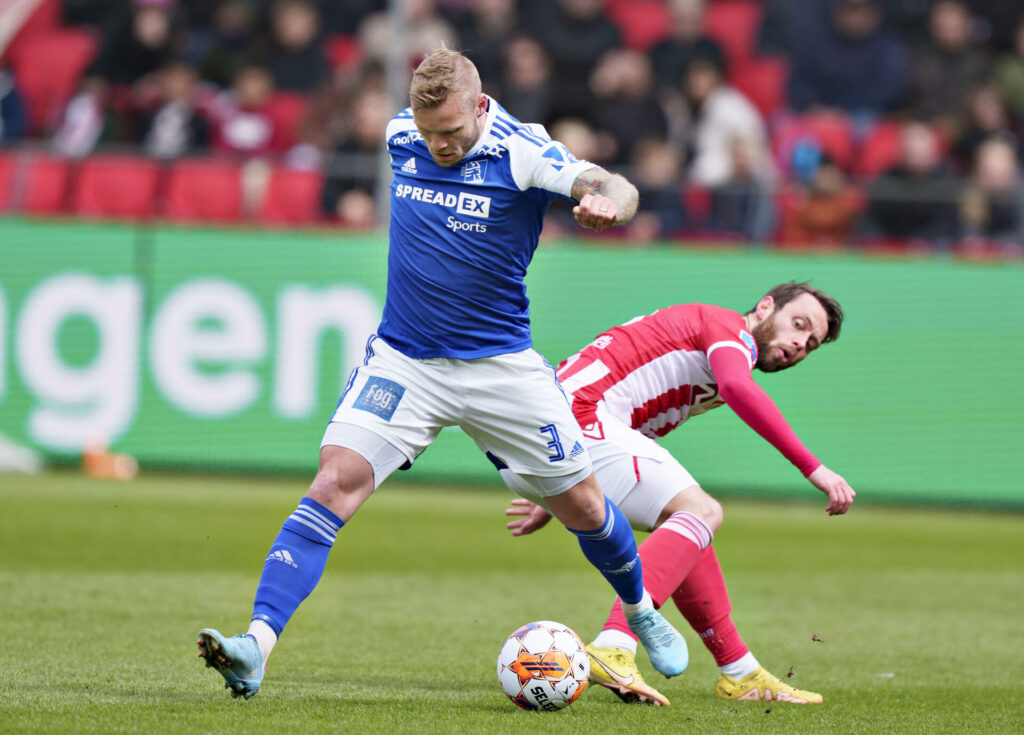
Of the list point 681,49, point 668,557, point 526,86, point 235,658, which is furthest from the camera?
point 681,49

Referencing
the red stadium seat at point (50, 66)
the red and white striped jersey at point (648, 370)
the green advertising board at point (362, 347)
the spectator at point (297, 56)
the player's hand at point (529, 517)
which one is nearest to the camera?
the red and white striped jersey at point (648, 370)

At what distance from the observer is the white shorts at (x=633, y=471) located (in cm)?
615

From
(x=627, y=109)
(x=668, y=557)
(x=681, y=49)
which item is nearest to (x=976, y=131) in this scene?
(x=681, y=49)

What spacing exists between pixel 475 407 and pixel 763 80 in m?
13.8

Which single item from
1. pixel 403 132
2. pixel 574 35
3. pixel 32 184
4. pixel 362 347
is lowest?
pixel 362 347

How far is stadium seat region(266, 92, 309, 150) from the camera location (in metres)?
16.6

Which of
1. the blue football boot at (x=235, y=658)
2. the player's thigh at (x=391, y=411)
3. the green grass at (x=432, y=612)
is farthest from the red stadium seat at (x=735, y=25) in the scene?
the blue football boot at (x=235, y=658)

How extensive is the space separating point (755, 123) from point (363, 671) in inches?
450

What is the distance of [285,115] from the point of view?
55.2 ft

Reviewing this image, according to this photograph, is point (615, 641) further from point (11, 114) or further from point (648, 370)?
point (11, 114)

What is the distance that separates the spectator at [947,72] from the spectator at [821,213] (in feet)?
11.4

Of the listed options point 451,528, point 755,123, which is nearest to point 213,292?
point 451,528

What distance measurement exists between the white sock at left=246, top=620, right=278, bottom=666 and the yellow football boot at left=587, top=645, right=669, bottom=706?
1.37 metres

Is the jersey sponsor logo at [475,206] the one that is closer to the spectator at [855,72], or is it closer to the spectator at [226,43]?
the spectator at [226,43]
